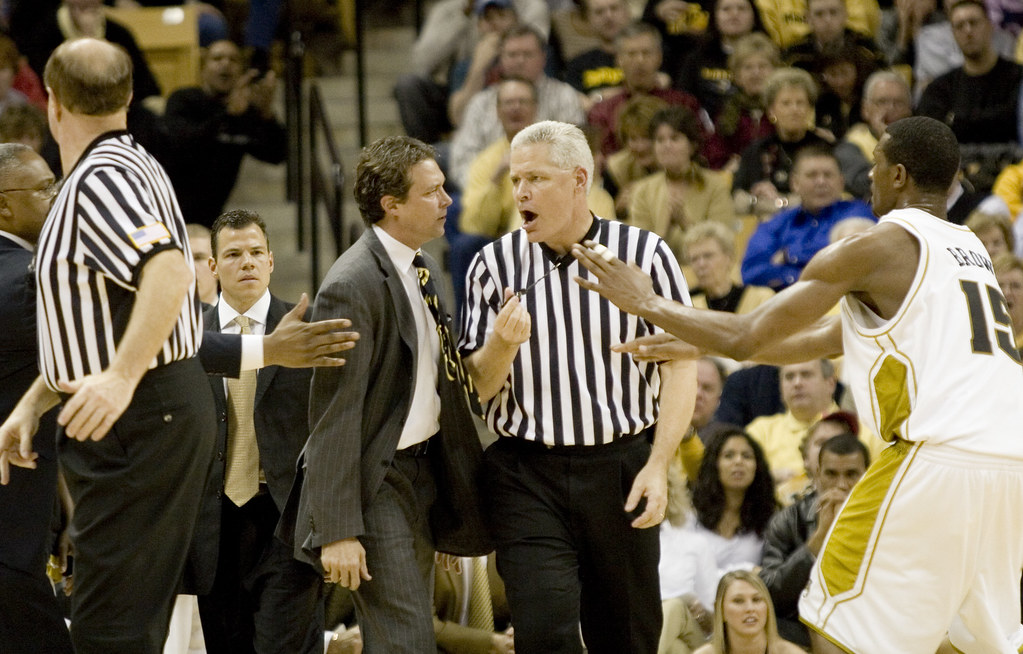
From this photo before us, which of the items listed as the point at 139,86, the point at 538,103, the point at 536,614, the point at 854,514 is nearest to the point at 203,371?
the point at 536,614

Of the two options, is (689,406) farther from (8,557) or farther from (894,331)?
(8,557)

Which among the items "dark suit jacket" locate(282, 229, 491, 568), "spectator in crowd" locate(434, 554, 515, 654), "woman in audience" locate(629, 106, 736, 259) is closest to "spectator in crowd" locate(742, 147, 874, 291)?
"woman in audience" locate(629, 106, 736, 259)

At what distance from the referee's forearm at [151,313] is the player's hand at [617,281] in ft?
3.61

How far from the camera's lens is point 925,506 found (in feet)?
12.1

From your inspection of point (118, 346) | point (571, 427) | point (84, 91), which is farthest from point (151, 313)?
point (571, 427)

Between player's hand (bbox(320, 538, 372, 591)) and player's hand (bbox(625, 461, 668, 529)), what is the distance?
2.74 feet

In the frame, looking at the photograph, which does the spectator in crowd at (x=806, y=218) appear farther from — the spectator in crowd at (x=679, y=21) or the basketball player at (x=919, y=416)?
the basketball player at (x=919, y=416)

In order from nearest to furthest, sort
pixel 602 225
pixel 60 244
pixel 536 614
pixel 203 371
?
pixel 60 244, pixel 203 371, pixel 536 614, pixel 602 225

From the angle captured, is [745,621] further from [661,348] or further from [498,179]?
[498,179]

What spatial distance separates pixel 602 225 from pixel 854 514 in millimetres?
1275

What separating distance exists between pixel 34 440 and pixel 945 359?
9.25 ft

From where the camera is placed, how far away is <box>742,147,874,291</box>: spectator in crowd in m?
7.72

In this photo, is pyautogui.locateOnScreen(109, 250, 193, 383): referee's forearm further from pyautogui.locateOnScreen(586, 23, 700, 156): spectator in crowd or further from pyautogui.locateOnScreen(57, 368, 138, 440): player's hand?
pyautogui.locateOnScreen(586, 23, 700, 156): spectator in crowd

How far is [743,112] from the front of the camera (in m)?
9.12
